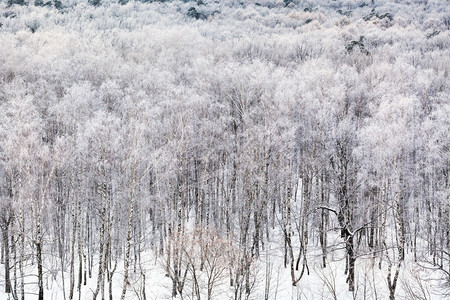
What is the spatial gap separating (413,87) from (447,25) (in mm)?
57977

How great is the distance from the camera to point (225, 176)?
34.3m

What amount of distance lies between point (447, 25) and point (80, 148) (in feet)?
281

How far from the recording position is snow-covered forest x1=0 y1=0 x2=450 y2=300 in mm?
20163

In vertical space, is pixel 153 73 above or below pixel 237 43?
below

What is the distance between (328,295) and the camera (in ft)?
69.2

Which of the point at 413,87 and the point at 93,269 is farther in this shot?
the point at 413,87

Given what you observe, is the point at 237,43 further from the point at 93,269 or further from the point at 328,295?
the point at 328,295

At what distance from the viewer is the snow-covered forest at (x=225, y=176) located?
2016cm

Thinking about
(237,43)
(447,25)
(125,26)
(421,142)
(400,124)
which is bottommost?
(421,142)

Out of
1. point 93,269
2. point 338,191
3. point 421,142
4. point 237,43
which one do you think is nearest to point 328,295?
point 338,191

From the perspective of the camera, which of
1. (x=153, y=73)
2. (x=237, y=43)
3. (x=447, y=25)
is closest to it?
(x=153, y=73)

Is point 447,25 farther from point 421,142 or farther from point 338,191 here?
point 338,191

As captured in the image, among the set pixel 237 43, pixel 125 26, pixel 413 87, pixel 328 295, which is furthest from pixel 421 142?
pixel 125 26

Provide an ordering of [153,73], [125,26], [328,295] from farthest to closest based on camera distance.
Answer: [125,26]
[153,73]
[328,295]
